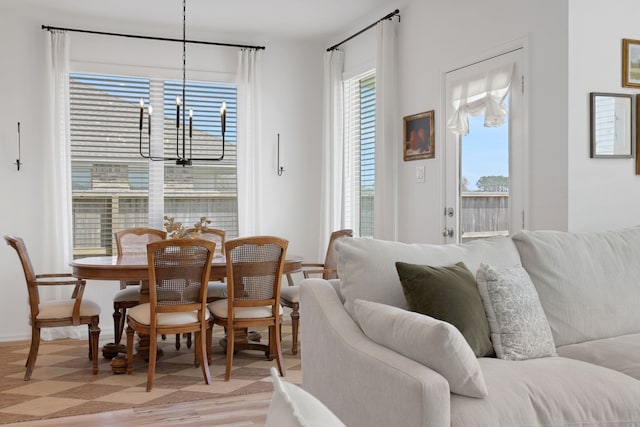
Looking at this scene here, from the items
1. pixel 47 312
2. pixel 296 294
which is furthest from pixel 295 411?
pixel 296 294

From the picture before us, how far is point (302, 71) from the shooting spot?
6719mm

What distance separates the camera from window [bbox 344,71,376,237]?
5.90 meters

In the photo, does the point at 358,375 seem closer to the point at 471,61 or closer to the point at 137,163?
the point at 471,61

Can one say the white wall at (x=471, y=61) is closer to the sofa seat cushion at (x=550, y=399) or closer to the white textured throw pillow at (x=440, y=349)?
the sofa seat cushion at (x=550, y=399)

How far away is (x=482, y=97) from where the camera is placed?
14.1 ft

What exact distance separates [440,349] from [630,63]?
2809 millimetres

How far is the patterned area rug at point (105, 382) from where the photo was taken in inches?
146

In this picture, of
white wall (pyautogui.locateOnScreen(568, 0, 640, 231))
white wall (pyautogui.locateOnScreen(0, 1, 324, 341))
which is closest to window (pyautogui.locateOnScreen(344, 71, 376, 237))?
white wall (pyautogui.locateOnScreen(0, 1, 324, 341))

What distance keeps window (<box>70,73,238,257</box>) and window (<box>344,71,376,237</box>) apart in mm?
1191

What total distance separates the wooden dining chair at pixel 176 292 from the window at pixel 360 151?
229 cm

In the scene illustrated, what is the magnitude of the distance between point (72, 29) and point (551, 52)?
4.35m

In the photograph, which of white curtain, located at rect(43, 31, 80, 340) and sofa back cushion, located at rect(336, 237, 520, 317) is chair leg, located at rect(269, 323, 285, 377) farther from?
white curtain, located at rect(43, 31, 80, 340)

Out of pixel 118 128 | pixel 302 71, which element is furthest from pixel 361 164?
pixel 118 128

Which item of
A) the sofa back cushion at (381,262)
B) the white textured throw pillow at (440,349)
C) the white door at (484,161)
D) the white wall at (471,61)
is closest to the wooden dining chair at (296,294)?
the white wall at (471,61)
